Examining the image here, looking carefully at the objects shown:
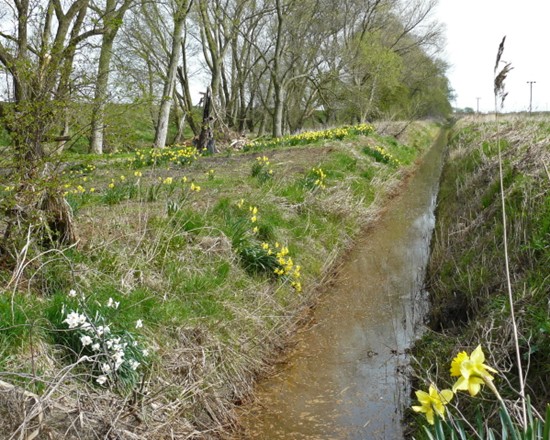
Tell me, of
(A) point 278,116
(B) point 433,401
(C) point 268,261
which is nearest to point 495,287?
(C) point 268,261

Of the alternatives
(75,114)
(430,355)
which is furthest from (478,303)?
(75,114)

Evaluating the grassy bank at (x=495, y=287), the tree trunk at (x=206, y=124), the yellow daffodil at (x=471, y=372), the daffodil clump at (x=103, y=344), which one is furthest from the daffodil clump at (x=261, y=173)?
the yellow daffodil at (x=471, y=372)

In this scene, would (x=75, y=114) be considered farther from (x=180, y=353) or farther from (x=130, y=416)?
(x=130, y=416)

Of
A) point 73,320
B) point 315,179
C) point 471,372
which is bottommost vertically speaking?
point 73,320

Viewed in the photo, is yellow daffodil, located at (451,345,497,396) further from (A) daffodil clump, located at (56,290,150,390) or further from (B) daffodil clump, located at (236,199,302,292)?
(B) daffodil clump, located at (236,199,302,292)

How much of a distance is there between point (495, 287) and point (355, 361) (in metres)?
1.35

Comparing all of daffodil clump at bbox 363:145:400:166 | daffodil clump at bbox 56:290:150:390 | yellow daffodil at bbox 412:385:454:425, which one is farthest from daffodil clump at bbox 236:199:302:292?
daffodil clump at bbox 363:145:400:166

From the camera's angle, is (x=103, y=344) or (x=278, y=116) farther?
(x=278, y=116)

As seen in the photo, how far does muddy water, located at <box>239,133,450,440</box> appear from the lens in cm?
399

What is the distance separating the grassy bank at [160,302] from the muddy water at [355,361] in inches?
9.6

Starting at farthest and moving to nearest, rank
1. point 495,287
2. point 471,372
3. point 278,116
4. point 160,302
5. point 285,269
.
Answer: point 278,116 < point 285,269 < point 495,287 < point 160,302 < point 471,372

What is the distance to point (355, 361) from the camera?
491cm

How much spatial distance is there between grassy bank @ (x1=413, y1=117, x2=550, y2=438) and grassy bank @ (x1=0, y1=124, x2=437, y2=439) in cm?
144

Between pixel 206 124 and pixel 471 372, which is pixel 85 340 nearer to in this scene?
pixel 471 372
